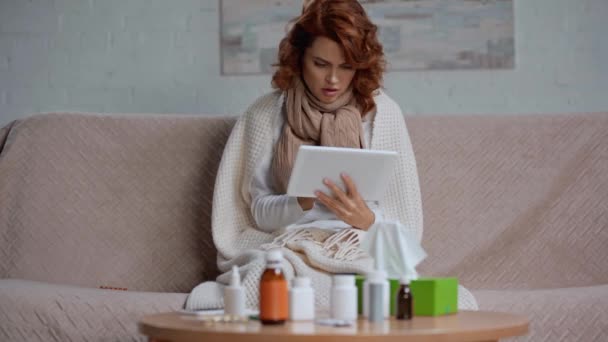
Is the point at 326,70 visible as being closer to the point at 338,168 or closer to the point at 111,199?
the point at 338,168

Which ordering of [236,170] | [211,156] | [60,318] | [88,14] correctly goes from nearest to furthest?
1. [60,318]
2. [236,170]
3. [211,156]
4. [88,14]

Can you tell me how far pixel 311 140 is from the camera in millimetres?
2289

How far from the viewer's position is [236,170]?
94.1 inches

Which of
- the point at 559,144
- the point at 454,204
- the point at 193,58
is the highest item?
the point at 193,58

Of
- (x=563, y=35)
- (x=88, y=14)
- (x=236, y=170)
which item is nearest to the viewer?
(x=236, y=170)

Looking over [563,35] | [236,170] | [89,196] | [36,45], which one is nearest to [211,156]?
[236,170]

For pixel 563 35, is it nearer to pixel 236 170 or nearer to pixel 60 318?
pixel 236 170

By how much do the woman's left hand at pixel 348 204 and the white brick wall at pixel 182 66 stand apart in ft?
3.78

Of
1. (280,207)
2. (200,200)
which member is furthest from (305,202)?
(200,200)

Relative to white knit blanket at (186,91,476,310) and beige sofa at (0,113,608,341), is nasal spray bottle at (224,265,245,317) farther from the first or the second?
beige sofa at (0,113,608,341)

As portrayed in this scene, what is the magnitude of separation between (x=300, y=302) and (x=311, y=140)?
3.15 ft

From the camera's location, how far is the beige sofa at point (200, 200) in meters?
2.40

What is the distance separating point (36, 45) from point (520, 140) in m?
1.84

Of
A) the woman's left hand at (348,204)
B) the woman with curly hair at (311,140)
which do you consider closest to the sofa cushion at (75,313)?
the woman with curly hair at (311,140)
